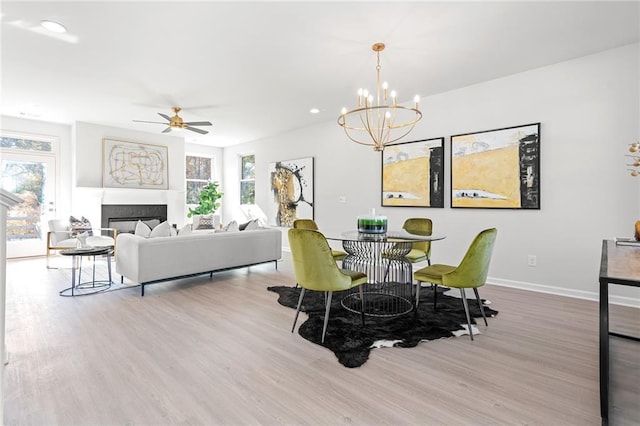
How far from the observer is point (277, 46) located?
10.7 feet

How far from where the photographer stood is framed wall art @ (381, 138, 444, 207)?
4.66 meters

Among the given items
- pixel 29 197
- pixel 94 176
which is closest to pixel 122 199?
pixel 94 176

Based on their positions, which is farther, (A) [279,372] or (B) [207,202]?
(B) [207,202]

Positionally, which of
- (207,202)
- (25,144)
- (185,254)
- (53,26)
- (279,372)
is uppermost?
(53,26)

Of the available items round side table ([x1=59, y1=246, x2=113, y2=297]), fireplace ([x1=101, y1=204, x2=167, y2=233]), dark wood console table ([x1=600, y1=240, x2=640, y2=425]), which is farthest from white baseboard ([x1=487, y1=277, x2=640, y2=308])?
fireplace ([x1=101, y1=204, x2=167, y2=233])

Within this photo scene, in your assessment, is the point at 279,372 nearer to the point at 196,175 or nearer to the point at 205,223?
the point at 205,223

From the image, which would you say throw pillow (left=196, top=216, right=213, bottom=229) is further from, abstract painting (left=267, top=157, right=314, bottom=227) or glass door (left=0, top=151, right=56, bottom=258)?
glass door (left=0, top=151, right=56, bottom=258)

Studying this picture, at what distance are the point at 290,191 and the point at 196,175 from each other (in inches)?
128

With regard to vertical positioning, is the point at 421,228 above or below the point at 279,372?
above

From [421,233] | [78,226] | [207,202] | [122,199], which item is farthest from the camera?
[207,202]

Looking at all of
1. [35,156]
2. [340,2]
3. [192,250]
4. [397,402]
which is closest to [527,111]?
[340,2]

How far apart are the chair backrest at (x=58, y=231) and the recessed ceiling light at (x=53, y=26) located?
3.46 meters

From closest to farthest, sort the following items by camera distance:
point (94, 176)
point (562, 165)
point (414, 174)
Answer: point (562, 165), point (414, 174), point (94, 176)

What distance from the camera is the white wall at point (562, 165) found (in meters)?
3.34
